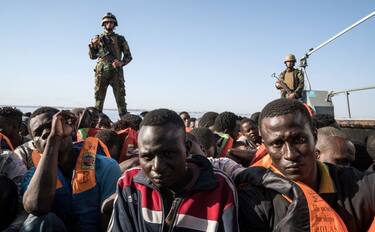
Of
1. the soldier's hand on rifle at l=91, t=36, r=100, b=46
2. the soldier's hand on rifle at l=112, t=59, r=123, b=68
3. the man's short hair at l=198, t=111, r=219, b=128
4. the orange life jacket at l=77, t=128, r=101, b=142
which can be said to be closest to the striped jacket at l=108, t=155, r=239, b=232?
the orange life jacket at l=77, t=128, r=101, b=142

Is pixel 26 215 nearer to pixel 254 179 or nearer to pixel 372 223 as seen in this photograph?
pixel 254 179

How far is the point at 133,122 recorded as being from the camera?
4.99m

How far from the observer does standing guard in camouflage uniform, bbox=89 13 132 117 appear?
6.40 metres

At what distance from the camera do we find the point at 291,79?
8.05 m

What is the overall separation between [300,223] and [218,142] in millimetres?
2271

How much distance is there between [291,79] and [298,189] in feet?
22.4

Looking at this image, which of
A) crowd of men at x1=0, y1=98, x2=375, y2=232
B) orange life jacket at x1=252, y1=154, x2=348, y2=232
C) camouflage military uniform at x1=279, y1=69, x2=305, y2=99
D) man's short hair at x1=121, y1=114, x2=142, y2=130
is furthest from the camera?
camouflage military uniform at x1=279, y1=69, x2=305, y2=99

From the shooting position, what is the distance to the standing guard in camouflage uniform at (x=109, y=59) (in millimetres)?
6402

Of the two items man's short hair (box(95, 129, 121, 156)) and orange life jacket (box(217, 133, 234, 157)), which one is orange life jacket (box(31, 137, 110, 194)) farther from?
orange life jacket (box(217, 133, 234, 157))

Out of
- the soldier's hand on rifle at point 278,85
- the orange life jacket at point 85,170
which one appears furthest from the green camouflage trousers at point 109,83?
the orange life jacket at point 85,170

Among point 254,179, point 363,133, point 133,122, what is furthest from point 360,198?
point 363,133

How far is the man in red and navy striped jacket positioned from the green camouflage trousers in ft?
15.7

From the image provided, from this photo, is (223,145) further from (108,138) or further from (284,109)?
(284,109)

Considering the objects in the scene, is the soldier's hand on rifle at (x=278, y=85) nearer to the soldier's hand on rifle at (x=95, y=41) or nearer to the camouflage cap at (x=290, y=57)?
the camouflage cap at (x=290, y=57)
